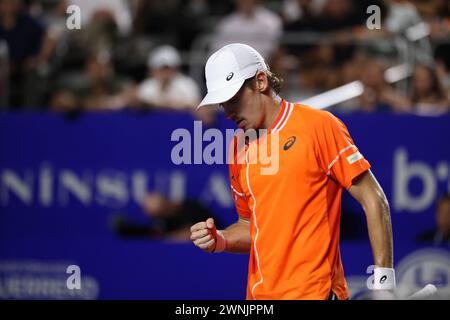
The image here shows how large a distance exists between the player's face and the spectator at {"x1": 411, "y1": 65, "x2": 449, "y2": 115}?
4505 millimetres

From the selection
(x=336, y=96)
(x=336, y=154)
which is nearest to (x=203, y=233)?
(x=336, y=154)

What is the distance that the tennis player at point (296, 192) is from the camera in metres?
4.25

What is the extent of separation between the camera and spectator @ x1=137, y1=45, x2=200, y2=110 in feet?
31.4

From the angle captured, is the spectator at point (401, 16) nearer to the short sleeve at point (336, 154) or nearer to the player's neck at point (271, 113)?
the player's neck at point (271, 113)

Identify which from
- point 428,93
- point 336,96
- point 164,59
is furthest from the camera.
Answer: point 164,59

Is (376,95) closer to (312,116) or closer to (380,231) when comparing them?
(312,116)

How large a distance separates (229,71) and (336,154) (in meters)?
0.67

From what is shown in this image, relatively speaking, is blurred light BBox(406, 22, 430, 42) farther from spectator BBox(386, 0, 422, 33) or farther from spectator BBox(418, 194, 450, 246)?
spectator BBox(418, 194, 450, 246)

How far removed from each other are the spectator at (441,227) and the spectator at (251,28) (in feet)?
8.64

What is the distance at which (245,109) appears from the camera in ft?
14.6

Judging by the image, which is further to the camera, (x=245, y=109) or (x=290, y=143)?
(x=245, y=109)

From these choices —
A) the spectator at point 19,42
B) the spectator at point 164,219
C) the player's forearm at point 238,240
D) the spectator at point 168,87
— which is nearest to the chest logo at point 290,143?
the player's forearm at point 238,240

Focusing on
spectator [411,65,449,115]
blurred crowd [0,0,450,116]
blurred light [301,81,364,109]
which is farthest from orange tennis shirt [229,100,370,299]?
blurred light [301,81,364,109]

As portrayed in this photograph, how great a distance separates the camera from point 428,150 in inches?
338
